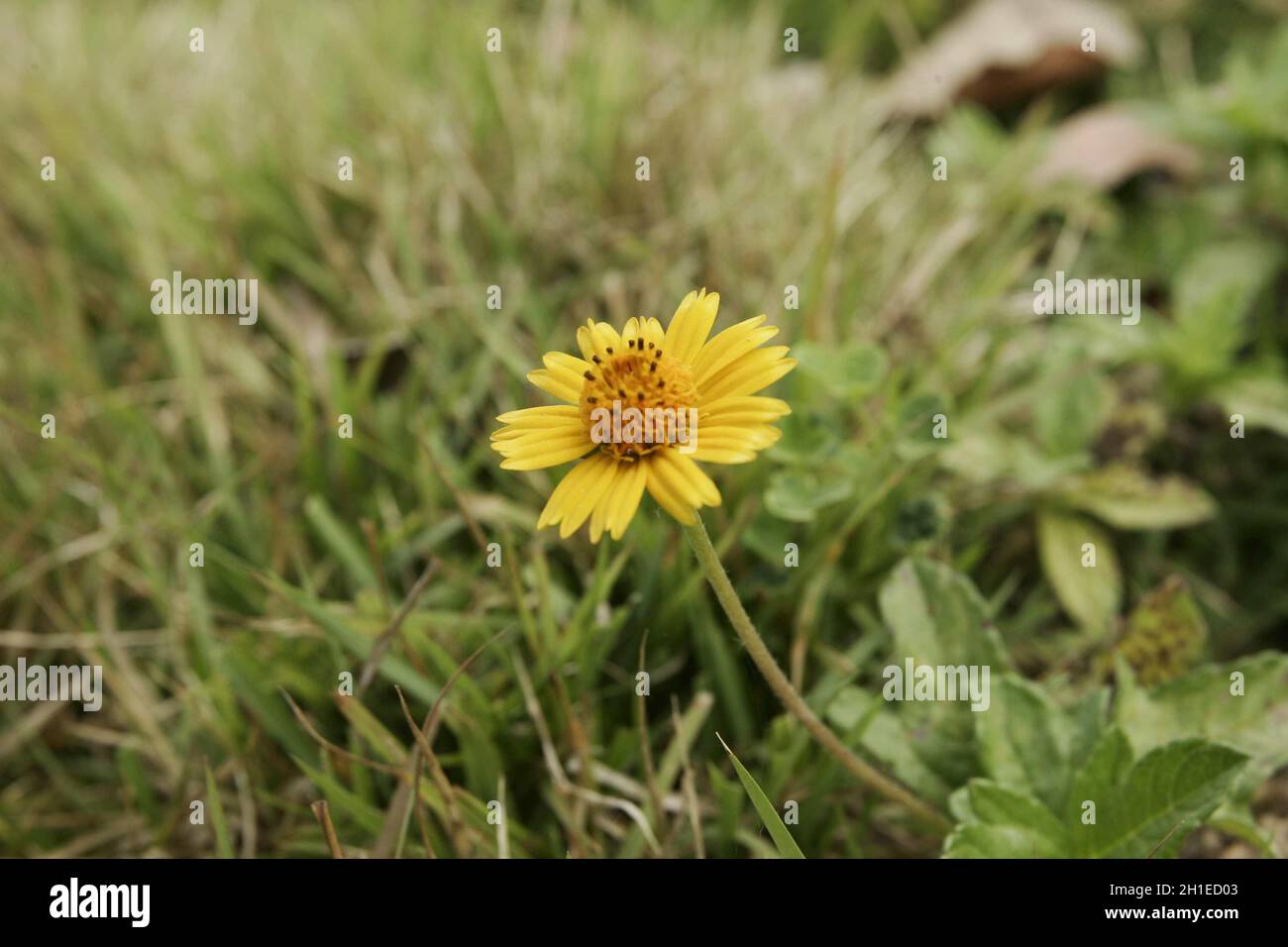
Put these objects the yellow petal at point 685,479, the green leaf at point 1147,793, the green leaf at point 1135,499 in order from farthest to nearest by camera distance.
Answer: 1. the green leaf at point 1135,499
2. the green leaf at point 1147,793
3. the yellow petal at point 685,479

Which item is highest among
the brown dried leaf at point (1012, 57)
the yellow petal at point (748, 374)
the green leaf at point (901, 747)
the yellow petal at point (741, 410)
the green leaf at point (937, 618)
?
the brown dried leaf at point (1012, 57)

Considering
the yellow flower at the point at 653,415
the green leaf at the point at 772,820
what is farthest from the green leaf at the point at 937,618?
the yellow flower at the point at 653,415

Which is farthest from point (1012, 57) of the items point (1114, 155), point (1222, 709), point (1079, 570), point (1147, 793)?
point (1147, 793)

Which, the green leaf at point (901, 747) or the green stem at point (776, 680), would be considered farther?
the green leaf at point (901, 747)

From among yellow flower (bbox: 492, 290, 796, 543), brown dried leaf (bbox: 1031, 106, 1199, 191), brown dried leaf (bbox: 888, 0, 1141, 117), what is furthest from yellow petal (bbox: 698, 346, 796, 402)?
brown dried leaf (bbox: 888, 0, 1141, 117)

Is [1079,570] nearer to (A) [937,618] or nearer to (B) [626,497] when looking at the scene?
(A) [937,618]

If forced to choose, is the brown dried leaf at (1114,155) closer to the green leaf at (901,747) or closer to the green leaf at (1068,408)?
the green leaf at (1068,408)

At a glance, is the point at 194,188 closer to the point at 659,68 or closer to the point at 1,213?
the point at 1,213

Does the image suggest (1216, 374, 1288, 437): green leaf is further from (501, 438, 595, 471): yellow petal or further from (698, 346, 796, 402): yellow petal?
(501, 438, 595, 471): yellow petal
